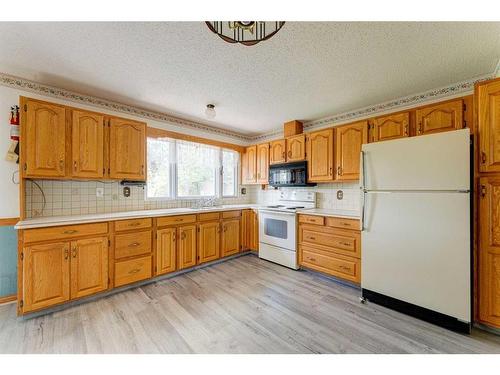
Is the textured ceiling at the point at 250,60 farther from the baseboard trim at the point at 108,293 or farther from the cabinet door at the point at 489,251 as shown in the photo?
the baseboard trim at the point at 108,293

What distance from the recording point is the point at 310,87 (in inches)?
98.3

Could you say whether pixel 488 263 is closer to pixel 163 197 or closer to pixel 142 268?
pixel 142 268

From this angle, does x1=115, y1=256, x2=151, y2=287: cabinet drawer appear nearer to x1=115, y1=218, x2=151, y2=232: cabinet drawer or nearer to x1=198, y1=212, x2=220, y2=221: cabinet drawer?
x1=115, y1=218, x2=151, y2=232: cabinet drawer

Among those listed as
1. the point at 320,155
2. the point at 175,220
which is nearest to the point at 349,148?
the point at 320,155

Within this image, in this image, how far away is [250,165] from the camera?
433 cm

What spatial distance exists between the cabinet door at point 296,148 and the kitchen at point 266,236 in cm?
2

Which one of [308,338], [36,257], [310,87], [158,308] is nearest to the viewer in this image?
[308,338]

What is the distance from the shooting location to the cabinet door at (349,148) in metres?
2.80

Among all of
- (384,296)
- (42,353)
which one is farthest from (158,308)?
(384,296)

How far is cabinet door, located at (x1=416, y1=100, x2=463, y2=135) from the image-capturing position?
7.04ft

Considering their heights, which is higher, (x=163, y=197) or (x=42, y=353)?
(x=163, y=197)

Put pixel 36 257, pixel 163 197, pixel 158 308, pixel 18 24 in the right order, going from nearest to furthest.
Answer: pixel 18 24, pixel 36 257, pixel 158 308, pixel 163 197

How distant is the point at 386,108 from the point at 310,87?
1245 mm
